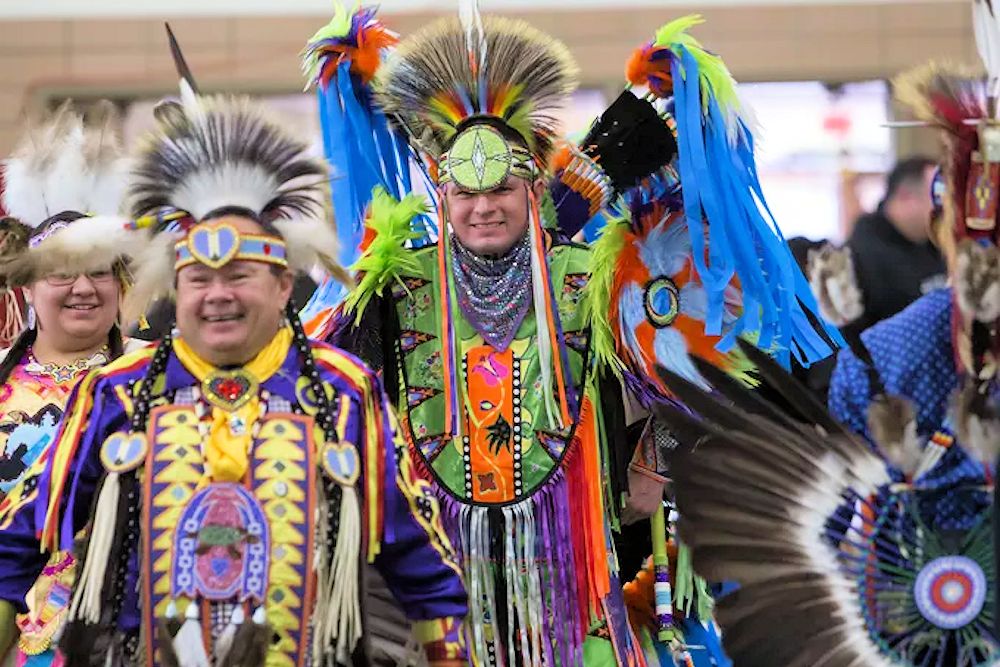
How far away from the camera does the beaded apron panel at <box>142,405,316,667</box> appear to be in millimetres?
3963

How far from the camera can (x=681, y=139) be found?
5234 millimetres

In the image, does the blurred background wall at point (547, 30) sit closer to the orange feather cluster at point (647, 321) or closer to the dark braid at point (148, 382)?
the orange feather cluster at point (647, 321)

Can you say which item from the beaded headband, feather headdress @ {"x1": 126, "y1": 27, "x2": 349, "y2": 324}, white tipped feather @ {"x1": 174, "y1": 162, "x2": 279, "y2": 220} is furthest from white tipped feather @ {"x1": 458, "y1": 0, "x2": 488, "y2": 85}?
white tipped feather @ {"x1": 174, "y1": 162, "x2": 279, "y2": 220}

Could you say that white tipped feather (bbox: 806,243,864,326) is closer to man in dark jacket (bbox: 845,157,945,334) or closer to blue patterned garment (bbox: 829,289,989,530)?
blue patterned garment (bbox: 829,289,989,530)

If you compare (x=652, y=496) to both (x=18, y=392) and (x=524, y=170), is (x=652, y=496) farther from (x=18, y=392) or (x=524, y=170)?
(x=18, y=392)

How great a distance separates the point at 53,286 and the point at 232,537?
5.22 ft

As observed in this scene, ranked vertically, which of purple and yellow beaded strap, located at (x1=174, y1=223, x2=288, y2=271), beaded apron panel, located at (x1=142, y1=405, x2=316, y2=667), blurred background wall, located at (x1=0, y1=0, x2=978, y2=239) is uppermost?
blurred background wall, located at (x1=0, y1=0, x2=978, y2=239)

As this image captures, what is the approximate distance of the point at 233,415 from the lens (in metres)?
4.04

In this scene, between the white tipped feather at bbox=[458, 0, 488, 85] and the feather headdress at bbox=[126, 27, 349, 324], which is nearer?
the feather headdress at bbox=[126, 27, 349, 324]

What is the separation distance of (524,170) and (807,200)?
189 inches

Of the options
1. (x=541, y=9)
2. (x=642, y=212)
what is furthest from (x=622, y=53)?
(x=642, y=212)

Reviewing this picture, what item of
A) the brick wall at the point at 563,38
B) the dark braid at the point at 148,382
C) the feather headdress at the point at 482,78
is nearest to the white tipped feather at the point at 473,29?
the feather headdress at the point at 482,78

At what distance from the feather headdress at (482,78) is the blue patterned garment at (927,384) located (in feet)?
3.84

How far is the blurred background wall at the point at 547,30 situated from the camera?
10.5m
